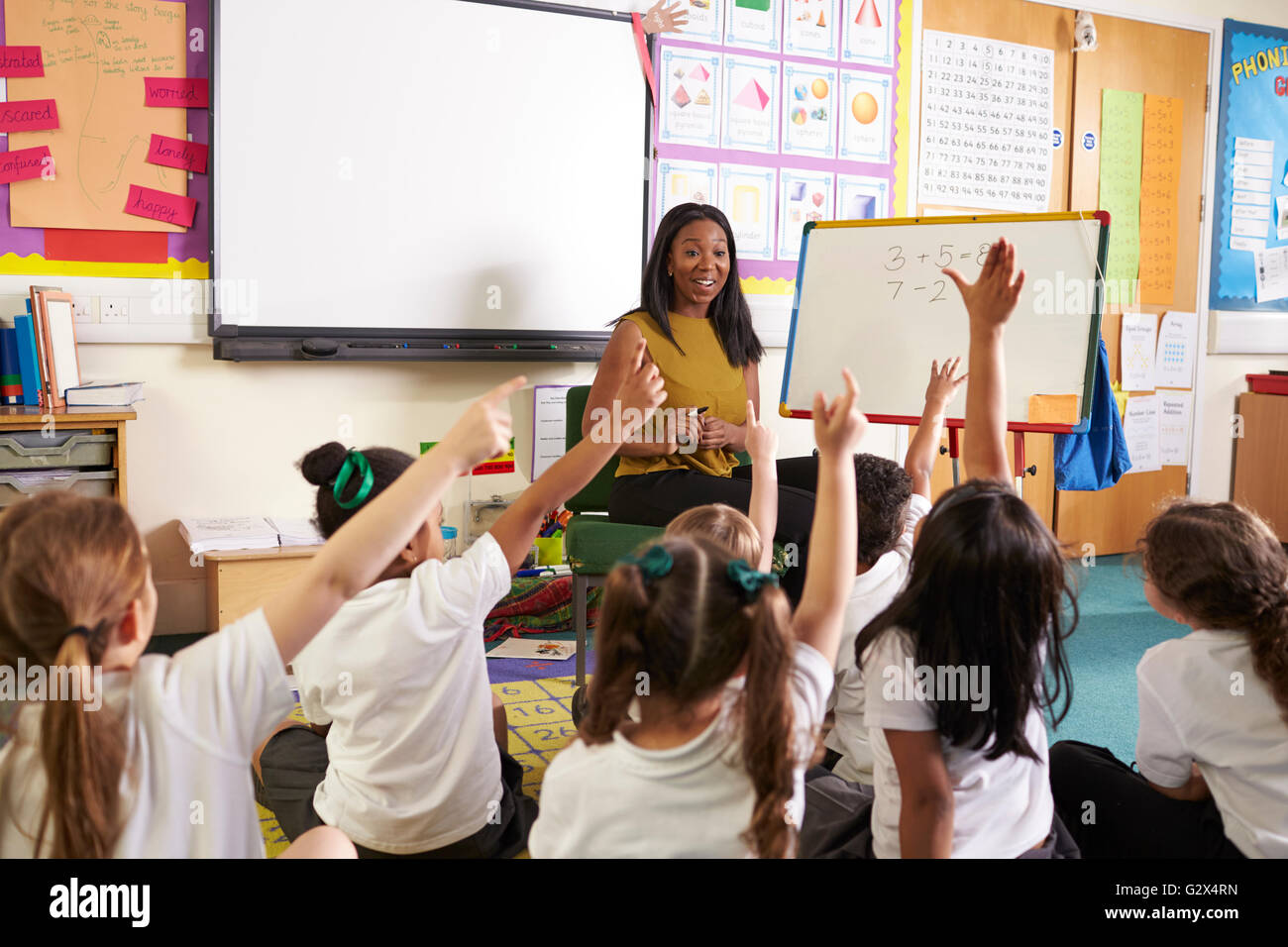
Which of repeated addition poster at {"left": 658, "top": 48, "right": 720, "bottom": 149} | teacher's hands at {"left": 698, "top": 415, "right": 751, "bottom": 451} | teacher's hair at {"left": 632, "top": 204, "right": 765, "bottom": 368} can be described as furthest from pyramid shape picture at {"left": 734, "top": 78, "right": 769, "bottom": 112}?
teacher's hands at {"left": 698, "top": 415, "right": 751, "bottom": 451}

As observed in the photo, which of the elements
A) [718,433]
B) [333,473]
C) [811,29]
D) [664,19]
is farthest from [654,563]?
[811,29]

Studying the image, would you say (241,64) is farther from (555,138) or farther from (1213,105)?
(1213,105)

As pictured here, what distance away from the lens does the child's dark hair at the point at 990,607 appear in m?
1.25

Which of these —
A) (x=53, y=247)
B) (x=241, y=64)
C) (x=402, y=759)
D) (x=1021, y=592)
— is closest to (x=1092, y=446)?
(x=1021, y=592)

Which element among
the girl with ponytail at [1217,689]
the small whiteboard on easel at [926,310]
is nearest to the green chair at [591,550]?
the small whiteboard on easel at [926,310]

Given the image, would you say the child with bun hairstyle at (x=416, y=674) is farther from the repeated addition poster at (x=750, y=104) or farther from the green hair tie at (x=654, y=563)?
the repeated addition poster at (x=750, y=104)

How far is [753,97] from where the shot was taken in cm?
397

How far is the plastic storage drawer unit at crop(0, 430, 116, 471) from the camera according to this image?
2.76 metres

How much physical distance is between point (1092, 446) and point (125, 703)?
8.66 ft

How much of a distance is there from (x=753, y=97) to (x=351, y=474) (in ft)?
9.67

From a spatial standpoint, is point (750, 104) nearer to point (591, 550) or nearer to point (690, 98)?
point (690, 98)

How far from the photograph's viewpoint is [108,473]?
9.52 feet

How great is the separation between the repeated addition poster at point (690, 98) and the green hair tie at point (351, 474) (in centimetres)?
264

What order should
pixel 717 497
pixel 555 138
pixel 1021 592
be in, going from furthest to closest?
1. pixel 555 138
2. pixel 717 497
3. pixel 1021 592
